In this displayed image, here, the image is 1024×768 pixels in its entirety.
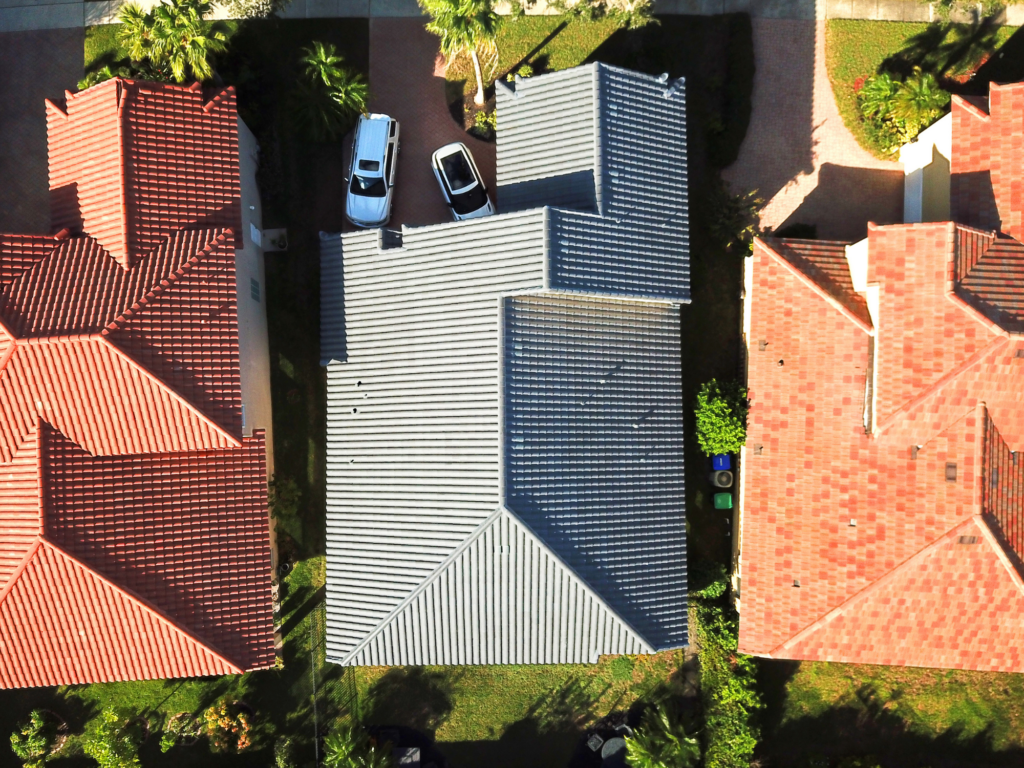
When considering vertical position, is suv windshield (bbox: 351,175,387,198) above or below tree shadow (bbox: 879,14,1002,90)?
below

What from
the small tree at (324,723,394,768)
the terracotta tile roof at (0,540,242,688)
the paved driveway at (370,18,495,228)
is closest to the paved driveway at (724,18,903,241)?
the paved driveway at (370,18,495,228)

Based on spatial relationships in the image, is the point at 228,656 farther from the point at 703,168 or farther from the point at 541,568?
the point at 703,168

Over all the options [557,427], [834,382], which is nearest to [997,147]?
[834,382]

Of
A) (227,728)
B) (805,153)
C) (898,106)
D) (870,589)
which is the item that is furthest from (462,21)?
(227,728)

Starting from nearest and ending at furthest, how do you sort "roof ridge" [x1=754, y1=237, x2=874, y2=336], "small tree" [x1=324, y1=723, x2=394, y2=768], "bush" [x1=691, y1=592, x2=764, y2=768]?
"roof ridge" [x1=754, y1=237, x2=874, y2=336] < "small tree" [x1=324, y1=723, x2=394, y2=768] < "bush" [x1=691, y1=592, x2=764, y2=768]

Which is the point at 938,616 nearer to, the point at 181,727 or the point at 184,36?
the point at 181,727

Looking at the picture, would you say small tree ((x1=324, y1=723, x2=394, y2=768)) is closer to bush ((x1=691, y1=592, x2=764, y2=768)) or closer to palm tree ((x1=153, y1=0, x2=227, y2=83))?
bush ((x1=691, y1=592, x2=764, y2=768))

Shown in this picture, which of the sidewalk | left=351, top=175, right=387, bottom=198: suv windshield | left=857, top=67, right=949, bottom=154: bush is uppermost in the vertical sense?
the sidewalk
